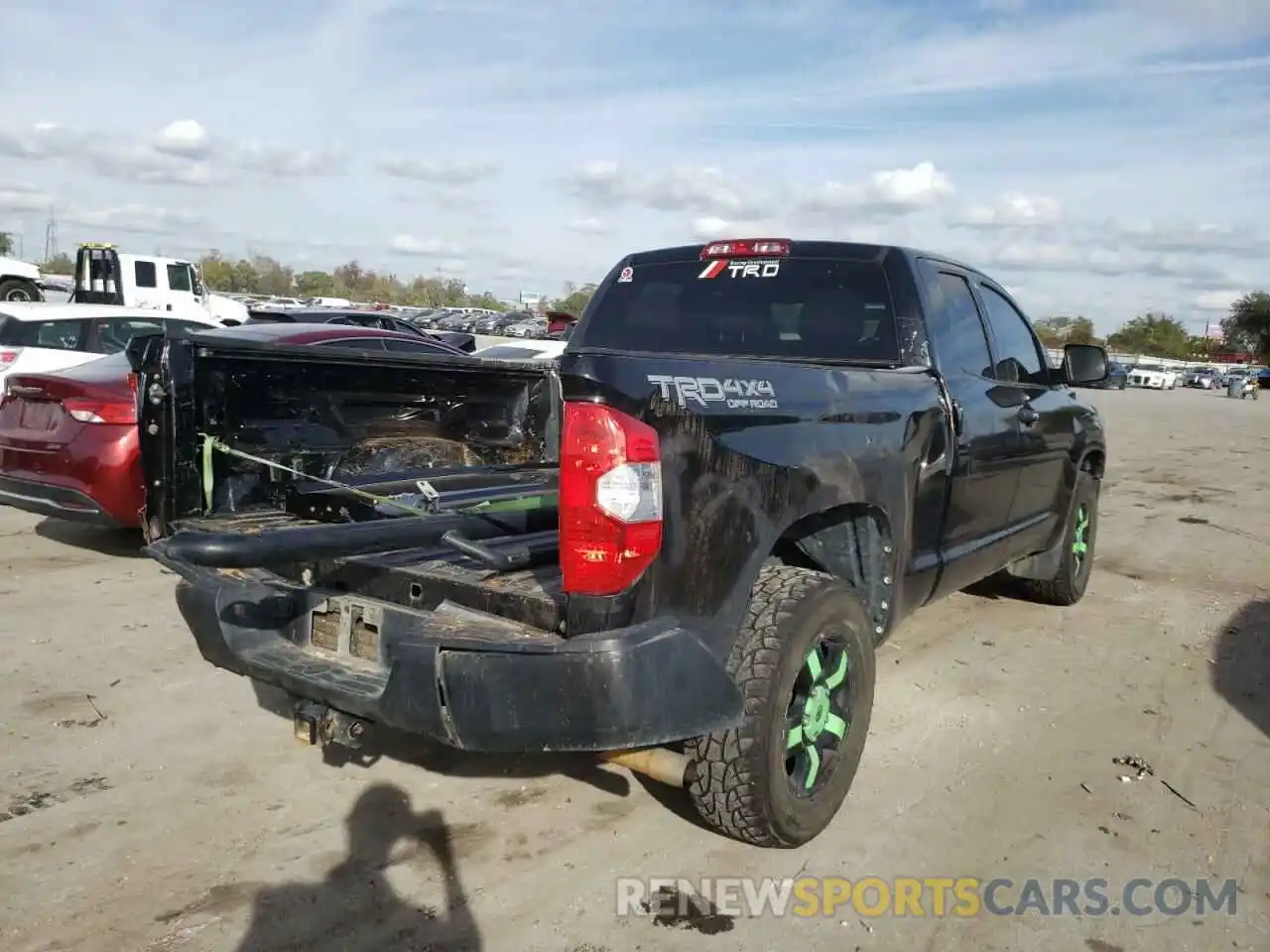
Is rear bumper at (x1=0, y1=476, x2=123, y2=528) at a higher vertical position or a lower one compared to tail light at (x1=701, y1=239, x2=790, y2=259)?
lower

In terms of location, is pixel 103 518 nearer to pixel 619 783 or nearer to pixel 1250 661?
pixel 619 783

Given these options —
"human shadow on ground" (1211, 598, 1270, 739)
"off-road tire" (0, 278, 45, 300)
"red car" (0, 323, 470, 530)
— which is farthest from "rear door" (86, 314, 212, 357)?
"off-road tire" (0, 278, 45, 300)

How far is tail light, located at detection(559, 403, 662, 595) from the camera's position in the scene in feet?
8.41

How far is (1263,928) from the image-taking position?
2992mm

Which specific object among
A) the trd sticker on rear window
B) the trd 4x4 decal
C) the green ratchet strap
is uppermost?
the trd sticker on rear window

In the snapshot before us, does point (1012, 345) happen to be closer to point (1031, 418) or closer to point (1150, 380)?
point (1031, 418)

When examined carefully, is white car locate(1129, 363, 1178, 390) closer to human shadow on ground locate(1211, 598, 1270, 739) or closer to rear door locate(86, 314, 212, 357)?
human shadow on ground locate(1211, 598, 1270, 739)

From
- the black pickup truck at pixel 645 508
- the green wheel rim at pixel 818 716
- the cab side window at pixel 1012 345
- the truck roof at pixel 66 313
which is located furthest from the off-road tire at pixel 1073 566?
the truck roof at pixel 66 313

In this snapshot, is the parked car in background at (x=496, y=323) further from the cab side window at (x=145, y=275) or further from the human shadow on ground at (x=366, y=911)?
the human shadow on ground at (x=366, y=911)

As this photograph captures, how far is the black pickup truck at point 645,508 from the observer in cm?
260

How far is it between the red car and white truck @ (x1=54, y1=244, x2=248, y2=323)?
52.9 ft

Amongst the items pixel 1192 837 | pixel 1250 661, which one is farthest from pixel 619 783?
pixel 1250 661

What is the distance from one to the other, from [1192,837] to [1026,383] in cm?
235

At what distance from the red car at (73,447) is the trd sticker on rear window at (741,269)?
289 centimetres
